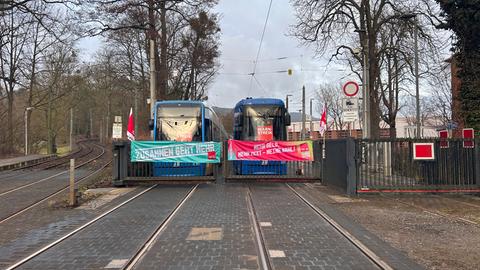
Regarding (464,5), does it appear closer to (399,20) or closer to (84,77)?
(399,20)

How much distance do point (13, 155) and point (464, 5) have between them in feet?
138

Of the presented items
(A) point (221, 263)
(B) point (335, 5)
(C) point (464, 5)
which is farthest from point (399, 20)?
(A) point (221, 263)

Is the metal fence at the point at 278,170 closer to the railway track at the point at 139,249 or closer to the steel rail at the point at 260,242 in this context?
the railway track at the point at 139,249

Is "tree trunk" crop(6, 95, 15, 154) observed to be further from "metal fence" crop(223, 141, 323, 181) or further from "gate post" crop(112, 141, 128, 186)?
"metal fence" crop(223, 141, 323, 181)

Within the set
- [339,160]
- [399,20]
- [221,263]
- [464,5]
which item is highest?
[399,20]

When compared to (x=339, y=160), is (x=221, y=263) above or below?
below

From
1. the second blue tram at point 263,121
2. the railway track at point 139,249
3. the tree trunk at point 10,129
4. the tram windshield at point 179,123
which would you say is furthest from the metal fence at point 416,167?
the tree trunk at point 10,129

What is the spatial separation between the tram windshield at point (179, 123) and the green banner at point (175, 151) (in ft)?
4.02

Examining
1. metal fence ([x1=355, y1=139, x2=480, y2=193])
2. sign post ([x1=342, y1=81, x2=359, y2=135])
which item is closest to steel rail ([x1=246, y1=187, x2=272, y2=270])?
metal fence ([x1=355, y1=139, x2=480, y2=193])

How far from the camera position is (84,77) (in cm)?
5525

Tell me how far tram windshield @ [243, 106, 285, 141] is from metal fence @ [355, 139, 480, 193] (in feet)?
21.5

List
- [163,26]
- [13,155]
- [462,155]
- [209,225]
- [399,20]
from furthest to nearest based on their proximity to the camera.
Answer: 1. [13,155]
2. [163,26]
3. [399,20]
4. [462,155]
5. [209,225]

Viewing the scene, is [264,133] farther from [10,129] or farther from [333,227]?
[10,129]

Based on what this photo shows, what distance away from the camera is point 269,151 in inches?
736
